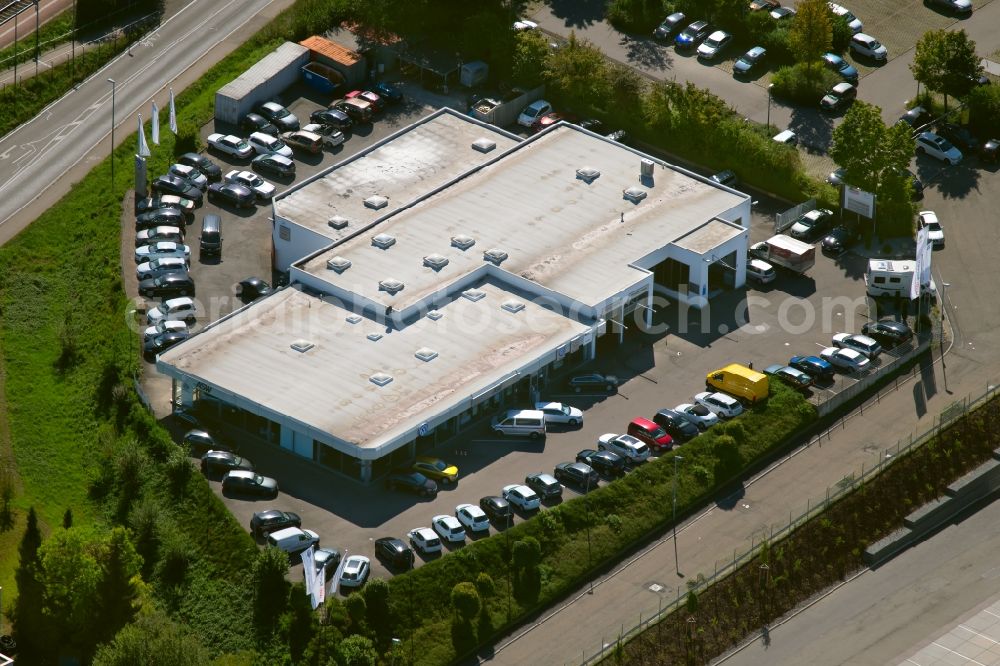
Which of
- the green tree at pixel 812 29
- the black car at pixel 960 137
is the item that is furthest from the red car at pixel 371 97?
the black car at pixel 960 137

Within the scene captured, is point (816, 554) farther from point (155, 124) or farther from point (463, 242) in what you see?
point (155, 124)

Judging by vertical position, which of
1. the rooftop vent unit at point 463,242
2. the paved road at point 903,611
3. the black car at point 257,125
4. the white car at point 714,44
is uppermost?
the white car at point 714,44

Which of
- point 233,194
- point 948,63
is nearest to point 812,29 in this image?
point 948,63

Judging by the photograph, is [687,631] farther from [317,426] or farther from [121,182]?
[121,182]

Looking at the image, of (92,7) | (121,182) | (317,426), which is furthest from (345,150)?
(317,426)

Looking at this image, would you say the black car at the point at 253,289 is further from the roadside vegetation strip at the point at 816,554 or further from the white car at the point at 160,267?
the roadside vegetation strip at the point at 816,554
